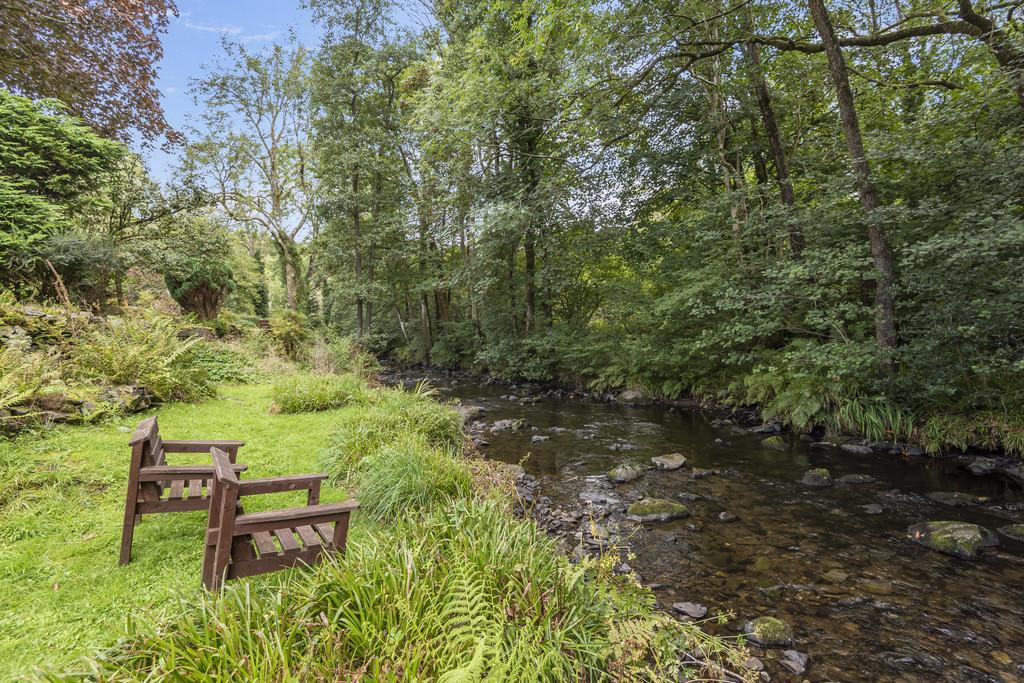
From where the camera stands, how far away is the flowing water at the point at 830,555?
3.00m

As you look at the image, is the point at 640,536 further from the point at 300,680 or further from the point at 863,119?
the point at 863,119

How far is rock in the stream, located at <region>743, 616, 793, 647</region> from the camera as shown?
308 cm

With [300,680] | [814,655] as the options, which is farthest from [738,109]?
[300,680]

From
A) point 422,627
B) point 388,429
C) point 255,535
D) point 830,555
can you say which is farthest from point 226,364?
point 830,555

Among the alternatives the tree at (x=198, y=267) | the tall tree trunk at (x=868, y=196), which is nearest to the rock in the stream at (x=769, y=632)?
the tall tree trunk at (x=868, y=196)

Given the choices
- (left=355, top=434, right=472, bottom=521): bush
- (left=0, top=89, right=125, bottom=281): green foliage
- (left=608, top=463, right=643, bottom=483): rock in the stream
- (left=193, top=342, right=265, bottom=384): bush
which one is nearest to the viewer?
(left=355, top=434, right=472, bottom=521): bush

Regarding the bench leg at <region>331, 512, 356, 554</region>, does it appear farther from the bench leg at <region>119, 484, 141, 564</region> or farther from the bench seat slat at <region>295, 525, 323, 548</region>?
the bench leg at <region>119, 484, 141, 564</region>

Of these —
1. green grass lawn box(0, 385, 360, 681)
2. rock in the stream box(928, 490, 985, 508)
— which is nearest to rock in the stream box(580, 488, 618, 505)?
green grass lawn box(0, 385, 360, 681)

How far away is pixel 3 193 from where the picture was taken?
7.47m

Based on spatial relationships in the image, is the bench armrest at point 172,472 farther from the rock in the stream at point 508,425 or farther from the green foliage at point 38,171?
the green foliage at point 38,171

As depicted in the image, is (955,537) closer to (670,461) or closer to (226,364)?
(670,461)

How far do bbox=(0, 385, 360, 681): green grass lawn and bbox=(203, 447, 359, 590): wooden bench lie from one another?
0.92ft

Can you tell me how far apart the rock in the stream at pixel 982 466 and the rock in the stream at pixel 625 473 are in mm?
4603

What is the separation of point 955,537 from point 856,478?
1.83m
